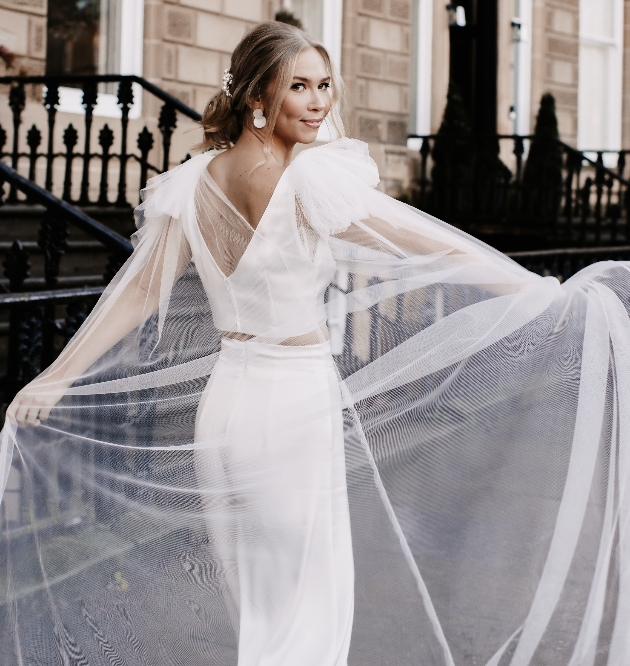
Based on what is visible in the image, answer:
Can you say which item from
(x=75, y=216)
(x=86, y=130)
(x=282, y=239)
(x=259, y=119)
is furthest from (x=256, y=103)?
(x=86, y=130)

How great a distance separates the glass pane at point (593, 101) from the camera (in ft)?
50.5

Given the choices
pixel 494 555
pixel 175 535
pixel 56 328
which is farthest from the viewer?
pixel 56 328

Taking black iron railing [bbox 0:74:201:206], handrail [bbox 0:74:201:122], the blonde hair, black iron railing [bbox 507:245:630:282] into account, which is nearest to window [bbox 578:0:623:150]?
black iron railing [bbox 507:245:630:282]

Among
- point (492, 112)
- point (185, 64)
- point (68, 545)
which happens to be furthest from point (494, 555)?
point (492, 112)

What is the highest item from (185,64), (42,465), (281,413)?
(185,64)

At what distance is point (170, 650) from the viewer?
2.64 metres

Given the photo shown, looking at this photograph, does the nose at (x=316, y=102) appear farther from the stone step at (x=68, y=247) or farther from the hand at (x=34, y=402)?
the stone step at (x=68, y=247)

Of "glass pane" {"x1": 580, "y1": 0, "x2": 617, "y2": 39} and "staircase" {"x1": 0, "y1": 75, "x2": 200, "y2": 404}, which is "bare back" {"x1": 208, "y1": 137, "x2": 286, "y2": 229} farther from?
"glass pane" {"x1": 580, "y1": 0, "x2": 617, "y2": 39}

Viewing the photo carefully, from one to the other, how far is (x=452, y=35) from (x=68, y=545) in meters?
11.7

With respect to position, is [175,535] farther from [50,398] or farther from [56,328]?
[56,328]

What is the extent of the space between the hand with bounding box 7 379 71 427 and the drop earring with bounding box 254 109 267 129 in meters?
0.81

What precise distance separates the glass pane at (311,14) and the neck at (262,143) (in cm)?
909

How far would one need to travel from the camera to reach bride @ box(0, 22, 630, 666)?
8.07 feet

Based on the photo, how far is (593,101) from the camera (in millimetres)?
15508
